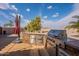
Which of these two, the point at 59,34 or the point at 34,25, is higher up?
the point at 34,25

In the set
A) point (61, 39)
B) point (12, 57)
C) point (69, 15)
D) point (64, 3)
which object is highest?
point (64, 3)

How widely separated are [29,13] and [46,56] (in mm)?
558

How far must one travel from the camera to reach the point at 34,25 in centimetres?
236

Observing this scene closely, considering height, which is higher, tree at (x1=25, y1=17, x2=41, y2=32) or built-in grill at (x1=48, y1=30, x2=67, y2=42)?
tree at (x1=25, y1=17, x2=41, y2=32)

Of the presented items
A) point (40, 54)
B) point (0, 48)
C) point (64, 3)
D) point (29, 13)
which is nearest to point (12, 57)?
point (0, 48)

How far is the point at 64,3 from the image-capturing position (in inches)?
91.0

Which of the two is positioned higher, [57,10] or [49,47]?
[57,10]

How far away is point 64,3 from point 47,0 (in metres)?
0.21

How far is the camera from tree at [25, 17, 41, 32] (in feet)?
7.64

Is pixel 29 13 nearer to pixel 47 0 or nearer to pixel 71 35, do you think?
pixel 47 0

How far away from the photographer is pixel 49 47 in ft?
7.71

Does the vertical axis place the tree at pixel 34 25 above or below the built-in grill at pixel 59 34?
above

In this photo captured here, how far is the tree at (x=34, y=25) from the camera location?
7.64ft

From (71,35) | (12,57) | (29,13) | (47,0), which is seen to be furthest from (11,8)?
(71,35)
